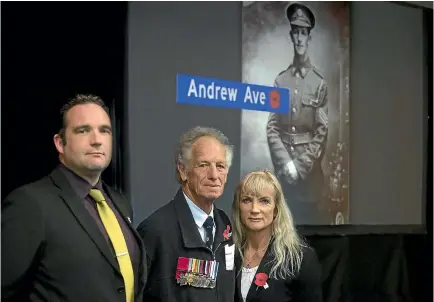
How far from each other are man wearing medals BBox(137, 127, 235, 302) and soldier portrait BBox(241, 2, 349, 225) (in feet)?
2.49

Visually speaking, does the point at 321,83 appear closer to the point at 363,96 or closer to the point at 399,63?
the point at 363,96

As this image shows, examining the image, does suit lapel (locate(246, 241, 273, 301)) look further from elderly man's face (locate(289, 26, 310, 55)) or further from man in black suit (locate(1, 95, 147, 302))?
elderly man's face (locate(289, 26, 310, 55))

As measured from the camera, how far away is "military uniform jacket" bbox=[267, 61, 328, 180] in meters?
3.01

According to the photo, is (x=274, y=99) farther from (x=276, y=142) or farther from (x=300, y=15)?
(x=300, y=15)

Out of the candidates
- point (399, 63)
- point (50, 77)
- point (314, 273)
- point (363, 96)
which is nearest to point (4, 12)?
point (50, 77)

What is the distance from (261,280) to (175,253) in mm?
417

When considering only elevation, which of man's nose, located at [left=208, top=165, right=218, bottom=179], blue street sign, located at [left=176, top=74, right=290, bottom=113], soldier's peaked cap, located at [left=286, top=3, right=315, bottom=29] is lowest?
man's nose, located at [left=208, top=165, right=218, bottom=179]

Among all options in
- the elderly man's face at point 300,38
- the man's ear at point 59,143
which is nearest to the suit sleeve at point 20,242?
the man's ear at point 59,143

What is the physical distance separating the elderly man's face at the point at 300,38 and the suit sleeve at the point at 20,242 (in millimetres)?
1903

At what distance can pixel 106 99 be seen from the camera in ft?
7.89

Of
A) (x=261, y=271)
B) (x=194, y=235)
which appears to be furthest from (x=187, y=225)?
(x=261, y=271)

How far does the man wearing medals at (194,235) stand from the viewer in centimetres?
199

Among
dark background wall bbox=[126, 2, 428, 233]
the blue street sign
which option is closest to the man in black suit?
dark background wall bbox=[126, 2, 428, 233]

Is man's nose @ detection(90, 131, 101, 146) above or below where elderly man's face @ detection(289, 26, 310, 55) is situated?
below
